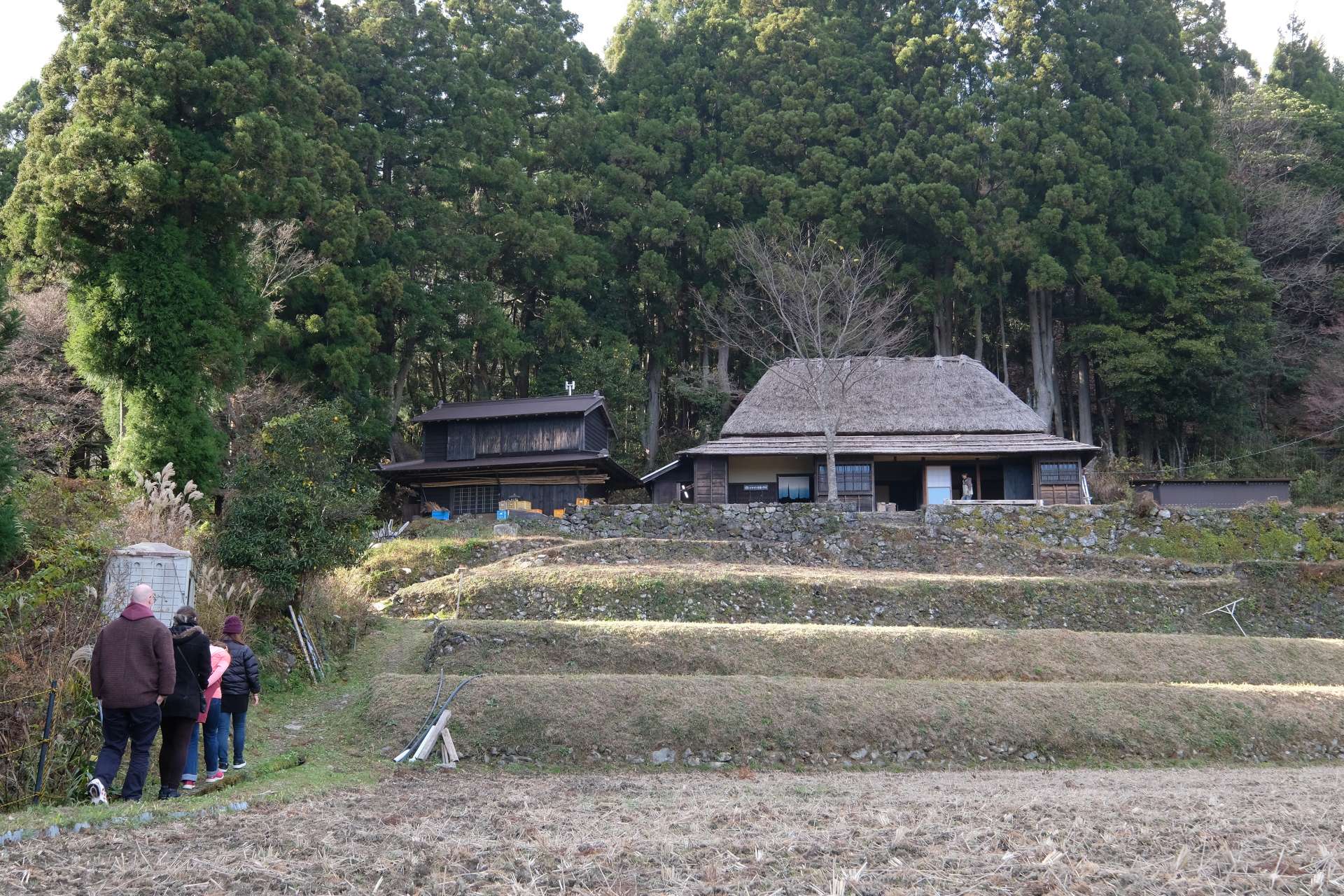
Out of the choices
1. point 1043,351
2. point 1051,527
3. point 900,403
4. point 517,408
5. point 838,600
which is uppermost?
point 1043,351

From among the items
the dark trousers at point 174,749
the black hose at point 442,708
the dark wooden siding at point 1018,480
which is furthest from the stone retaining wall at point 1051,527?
the dark trousers at point 174,749

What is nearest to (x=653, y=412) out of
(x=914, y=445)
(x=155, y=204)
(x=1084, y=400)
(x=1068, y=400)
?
(x=914, y=445)

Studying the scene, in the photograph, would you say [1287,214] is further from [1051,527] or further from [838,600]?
[838,600]

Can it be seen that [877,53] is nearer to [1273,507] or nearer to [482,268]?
[482,268]

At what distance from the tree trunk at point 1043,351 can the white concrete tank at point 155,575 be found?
101 ft

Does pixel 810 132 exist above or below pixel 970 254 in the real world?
above

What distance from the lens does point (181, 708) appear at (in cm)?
740

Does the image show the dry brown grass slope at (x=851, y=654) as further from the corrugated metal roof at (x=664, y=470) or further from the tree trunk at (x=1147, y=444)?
the tree trunk at (x=1147, y=444)

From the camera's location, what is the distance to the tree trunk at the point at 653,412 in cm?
3641

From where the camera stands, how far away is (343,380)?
27438 millimetres

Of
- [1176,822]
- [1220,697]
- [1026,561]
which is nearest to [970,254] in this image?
[1026,561]

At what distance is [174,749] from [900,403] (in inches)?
1011

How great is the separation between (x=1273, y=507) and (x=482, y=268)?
2476 cm

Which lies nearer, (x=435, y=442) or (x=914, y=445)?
(x=914, y=445)
